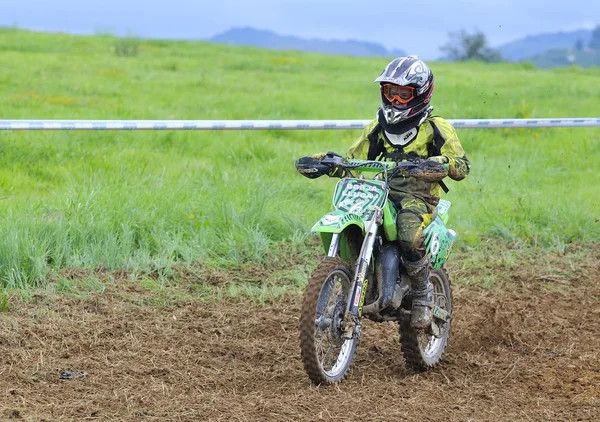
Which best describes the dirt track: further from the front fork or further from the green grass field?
the green grass field

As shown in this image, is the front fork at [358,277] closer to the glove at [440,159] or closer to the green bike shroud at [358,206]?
the green bike shroud at [358,206]

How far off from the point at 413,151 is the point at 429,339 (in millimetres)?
1307

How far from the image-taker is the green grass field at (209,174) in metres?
7.95

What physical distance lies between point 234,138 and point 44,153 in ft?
9.64

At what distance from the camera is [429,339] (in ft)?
20.0

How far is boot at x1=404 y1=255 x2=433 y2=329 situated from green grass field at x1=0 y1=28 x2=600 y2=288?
2661mm

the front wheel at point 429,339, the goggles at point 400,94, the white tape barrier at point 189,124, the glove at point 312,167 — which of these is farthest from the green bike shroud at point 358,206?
the white tape barrier at point 189,124

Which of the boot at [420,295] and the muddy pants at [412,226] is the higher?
the muddy pants at [412,226]

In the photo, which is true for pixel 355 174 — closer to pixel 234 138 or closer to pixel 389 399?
pixel 389 399

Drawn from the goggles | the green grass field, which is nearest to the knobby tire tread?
the goggles

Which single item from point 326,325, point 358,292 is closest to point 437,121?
point 358,292

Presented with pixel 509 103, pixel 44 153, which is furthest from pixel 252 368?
pixel 509 103

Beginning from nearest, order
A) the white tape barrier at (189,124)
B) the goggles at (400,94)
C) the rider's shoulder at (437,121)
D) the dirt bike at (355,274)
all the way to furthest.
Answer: the dirt bike at (355,274) → the goggles at (400,94) → the rider's shoulder at (437,121) → the white tape barrier at (189,124)

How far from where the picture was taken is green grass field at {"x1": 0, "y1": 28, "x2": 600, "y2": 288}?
7953 mm
